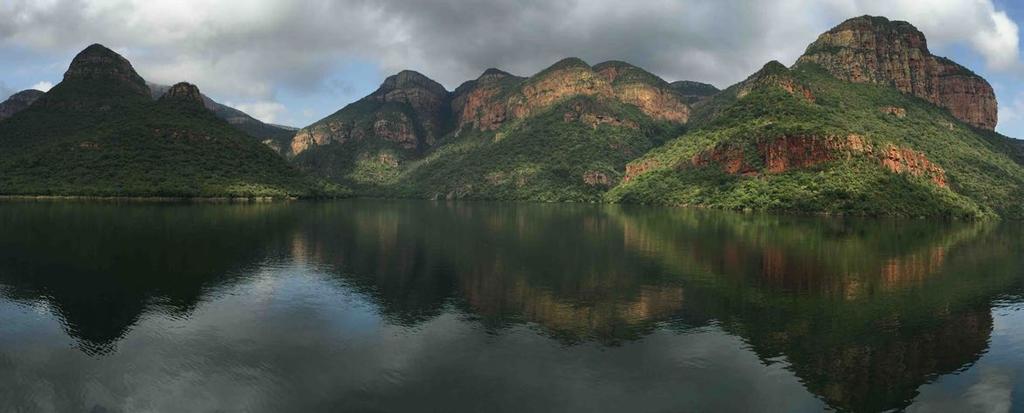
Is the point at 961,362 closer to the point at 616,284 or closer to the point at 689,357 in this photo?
the point at 689,357

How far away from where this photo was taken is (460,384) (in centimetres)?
2478

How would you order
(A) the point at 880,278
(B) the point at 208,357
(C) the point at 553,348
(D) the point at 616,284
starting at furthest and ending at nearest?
(A) the point at 880,278, (D) the point at 616,284, (C) the point at 553,348, (B) the point at 208,357

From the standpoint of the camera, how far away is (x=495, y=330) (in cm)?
Answer: 3338

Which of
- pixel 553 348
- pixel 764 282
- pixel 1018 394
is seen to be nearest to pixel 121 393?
pixel 553 348

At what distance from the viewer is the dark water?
2403 cm

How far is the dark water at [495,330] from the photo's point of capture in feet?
78.8

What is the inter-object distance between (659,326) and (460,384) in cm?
1495

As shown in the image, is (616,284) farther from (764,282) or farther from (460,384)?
(460,384)

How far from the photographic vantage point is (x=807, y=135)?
650 ft

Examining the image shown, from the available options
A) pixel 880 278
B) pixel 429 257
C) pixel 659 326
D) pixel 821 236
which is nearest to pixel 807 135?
pixel 821 236

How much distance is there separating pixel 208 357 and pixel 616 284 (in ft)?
101

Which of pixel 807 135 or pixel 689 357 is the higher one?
pixel 807 135

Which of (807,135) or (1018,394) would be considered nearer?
(1018,394)

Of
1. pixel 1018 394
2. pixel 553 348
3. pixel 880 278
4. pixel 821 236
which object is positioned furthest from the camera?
pixel 821 236
